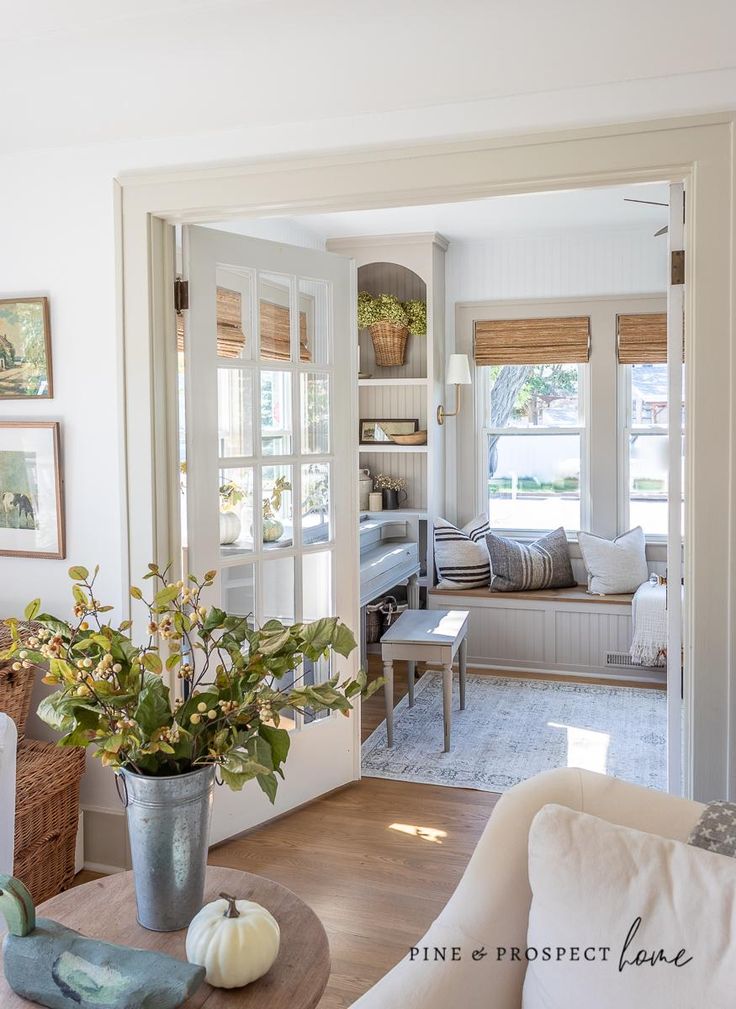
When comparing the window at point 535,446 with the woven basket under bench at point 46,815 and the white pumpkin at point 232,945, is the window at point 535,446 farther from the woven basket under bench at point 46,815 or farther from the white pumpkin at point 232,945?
the white pumpkin at point 232,945

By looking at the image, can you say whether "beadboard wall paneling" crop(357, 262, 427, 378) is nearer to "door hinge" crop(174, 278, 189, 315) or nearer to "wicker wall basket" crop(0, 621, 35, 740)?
"door hinge" crop(174, 278, 189, 315)

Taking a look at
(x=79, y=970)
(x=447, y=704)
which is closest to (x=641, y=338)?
(x=447, y=704)

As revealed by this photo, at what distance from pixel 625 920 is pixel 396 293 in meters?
5.04

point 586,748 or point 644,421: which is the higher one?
point 644,421

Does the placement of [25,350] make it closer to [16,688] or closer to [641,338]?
[16,688]

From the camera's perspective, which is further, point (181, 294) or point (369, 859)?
point (369, 859)

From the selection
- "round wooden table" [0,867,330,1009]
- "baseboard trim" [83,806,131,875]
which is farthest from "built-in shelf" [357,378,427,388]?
"round wooden table" [0,867,330,1009]

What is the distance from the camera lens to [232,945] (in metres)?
1.34

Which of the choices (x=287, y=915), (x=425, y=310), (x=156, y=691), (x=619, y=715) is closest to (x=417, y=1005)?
(x=287, y=915)

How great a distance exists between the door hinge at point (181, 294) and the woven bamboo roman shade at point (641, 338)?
133 inches

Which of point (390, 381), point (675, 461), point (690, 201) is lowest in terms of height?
point (675, 461)

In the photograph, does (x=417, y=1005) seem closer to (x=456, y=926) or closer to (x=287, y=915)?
(x=456, y=926)

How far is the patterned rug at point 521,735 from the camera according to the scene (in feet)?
12.4

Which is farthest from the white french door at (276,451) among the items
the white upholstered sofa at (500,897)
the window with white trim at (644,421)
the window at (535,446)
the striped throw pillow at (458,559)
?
the window with white trim at (644,421)
